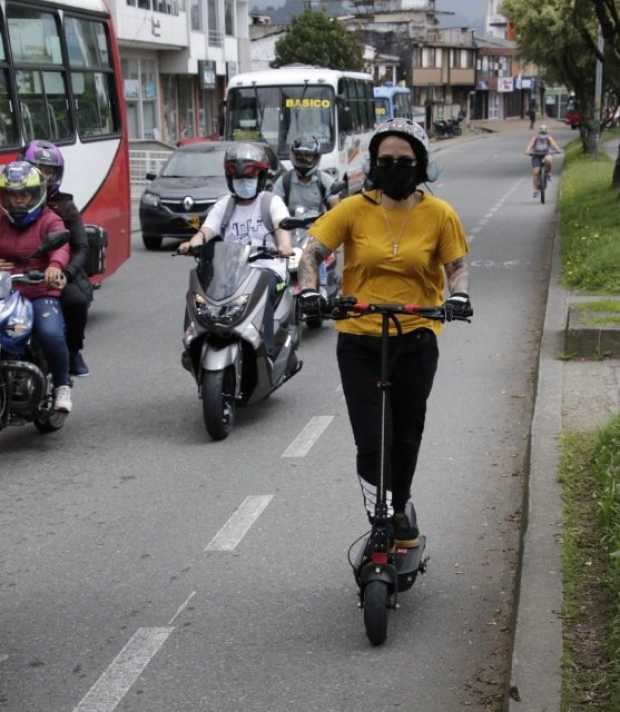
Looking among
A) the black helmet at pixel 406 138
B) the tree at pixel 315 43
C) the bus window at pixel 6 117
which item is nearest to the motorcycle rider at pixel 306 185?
the bus window at pixel 6 117

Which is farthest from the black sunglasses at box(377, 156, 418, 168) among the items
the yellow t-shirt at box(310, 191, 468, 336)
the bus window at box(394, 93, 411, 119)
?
the bus window at box(394, 93, 411, 119)

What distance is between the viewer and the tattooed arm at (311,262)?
4805 mm

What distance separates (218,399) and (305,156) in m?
4.42

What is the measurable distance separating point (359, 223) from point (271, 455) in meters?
2.91

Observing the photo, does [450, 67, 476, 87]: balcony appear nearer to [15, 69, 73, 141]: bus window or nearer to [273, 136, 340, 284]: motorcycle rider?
[15, 69, 73, 141]: bus window

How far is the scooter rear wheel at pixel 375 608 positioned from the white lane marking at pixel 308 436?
9.45 feet

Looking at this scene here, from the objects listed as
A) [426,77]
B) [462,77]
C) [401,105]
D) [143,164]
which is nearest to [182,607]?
[143,164]

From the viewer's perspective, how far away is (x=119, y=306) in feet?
45.0

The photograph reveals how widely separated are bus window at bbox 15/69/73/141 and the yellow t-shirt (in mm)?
7564

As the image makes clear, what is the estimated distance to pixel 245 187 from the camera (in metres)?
8.48

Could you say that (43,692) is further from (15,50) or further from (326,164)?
(326,164)

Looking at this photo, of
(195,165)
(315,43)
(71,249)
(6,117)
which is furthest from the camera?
(315,43)

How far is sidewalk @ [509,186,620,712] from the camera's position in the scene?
13.0 feet

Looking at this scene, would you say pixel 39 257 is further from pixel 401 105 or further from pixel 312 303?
pixel 401 105
